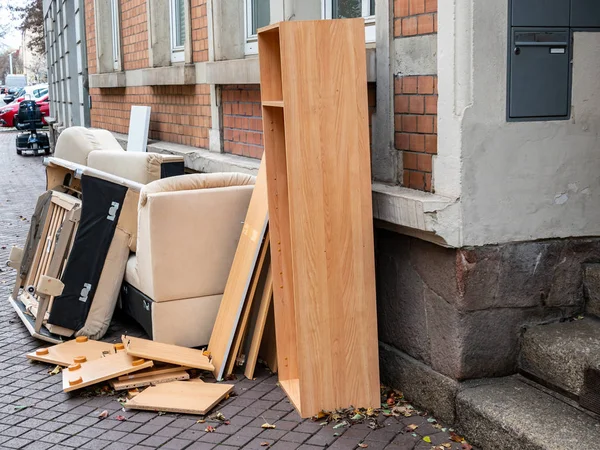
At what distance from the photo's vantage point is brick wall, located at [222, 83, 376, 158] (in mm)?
7176

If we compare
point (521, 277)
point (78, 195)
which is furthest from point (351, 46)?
point (78, 195)

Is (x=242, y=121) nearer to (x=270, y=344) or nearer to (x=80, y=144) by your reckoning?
(x=80, y=144)

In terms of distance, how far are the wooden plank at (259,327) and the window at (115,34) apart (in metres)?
7.70

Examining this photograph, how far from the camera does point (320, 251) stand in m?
4.54

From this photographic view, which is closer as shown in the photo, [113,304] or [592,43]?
[592,43]

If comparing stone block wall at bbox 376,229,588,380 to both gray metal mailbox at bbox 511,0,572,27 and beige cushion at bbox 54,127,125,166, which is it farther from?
beige cushion at bbox 54,127,125,166

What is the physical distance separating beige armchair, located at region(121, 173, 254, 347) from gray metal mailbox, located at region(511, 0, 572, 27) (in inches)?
94.0

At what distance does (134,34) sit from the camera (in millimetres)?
11398

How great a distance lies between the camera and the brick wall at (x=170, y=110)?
864cm

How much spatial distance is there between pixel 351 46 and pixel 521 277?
4.89 feet

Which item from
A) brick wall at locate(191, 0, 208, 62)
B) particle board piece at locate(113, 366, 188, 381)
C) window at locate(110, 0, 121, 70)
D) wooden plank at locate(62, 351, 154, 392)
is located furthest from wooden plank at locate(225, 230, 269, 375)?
window at locate(110, 0, 121, 70)

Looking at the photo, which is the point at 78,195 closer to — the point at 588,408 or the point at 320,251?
the point at 320,251

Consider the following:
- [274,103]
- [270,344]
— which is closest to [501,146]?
[274,103]

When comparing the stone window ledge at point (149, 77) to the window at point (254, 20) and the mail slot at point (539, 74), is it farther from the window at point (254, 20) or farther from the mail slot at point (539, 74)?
the mail slot at point (539, 74)
